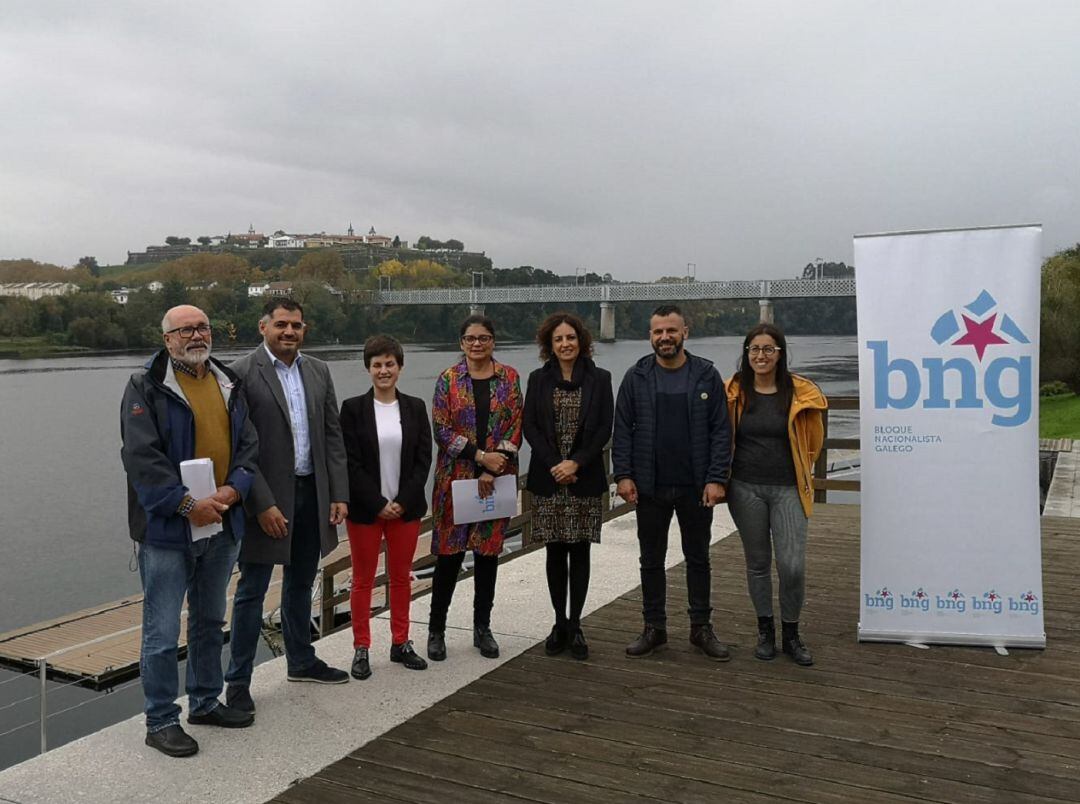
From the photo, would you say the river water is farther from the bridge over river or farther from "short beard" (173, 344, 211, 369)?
the bridge over river

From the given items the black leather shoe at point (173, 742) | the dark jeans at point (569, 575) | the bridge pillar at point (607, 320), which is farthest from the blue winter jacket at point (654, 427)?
the bridge pillar at point (607, 320)

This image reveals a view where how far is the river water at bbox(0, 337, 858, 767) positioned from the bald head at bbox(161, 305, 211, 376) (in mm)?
680

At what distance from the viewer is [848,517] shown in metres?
7.04

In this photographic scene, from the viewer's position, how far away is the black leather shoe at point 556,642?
4.02 m

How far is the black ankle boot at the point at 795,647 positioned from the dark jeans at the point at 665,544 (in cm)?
34

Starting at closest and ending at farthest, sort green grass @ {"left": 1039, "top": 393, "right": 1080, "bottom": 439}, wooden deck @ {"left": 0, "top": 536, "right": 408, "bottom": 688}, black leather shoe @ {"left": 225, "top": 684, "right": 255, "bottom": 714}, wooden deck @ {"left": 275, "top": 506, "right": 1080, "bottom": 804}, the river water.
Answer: wooden deck @ {"left": 275, "top": 506, "right": 1080, "bottom": 804}, black leather shoe @ {"left": 225, "top": 684, "right": 255, "bottom": 714}, wooden deck @ {"left": 0, "top": 536, "right": 408, "bottom": 688}, the river water, green grass @ {"left": 1039, "top": 393, "right": 1080, "bottom": 439}

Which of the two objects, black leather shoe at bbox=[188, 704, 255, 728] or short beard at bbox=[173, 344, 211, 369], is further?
black leather shoe at bbox=[188, 704, 255, 728]

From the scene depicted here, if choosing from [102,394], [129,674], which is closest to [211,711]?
[129,674]

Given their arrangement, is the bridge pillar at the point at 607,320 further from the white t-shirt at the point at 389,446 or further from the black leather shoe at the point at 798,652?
the white t-shirt at the point at 389,446

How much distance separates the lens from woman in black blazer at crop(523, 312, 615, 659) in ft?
12.7

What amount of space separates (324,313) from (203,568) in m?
42.3

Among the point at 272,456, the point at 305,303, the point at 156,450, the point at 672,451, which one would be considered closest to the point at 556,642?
the point at 672,451

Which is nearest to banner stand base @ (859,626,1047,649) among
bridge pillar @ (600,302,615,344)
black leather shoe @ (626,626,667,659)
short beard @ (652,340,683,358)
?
A: black leather shoe @ (626,626,667,659)

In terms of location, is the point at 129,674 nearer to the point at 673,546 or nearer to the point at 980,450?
the point at 673,546
